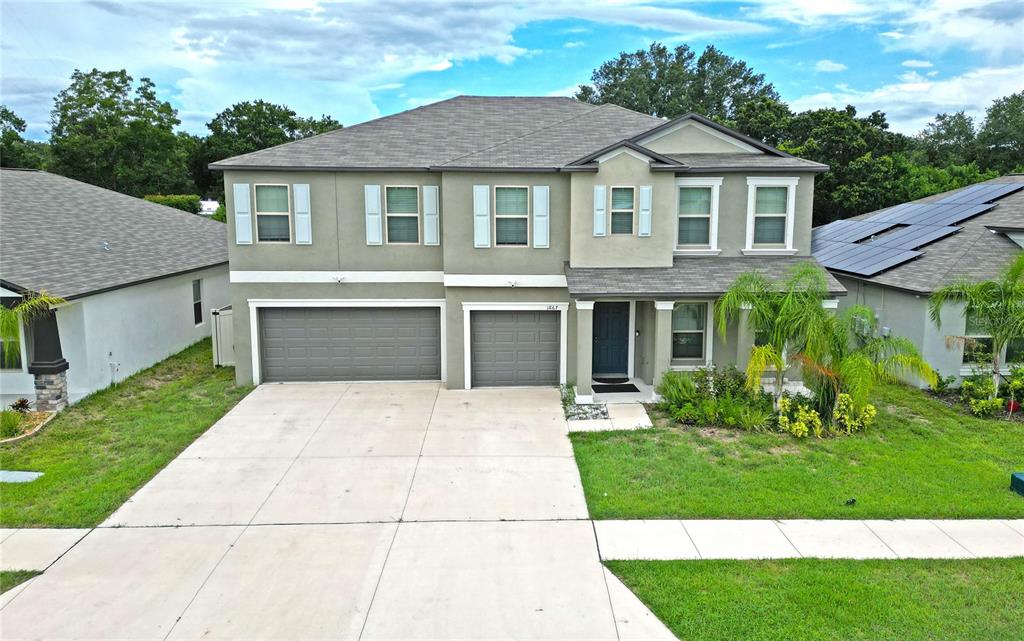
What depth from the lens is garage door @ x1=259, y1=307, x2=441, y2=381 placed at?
16125 millimetres

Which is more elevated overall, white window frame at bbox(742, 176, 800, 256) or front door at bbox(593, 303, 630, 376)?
white window frame at bbox(742, 176, 800, 256)

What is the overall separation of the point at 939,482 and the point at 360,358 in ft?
39.4

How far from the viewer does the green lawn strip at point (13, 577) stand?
7.44m

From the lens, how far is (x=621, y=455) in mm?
11328

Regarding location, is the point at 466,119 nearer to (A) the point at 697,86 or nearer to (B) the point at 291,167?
(B) the point at 291,167

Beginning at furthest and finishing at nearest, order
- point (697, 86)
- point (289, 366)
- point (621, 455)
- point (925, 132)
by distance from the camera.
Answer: point (697, 86)
point (925, 132)
point (289, 366)
point (621, 455)

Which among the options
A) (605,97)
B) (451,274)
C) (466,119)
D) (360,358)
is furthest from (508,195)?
(605,97)

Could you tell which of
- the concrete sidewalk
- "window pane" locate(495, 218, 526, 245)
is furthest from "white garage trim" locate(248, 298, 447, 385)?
the concrete sidewalk

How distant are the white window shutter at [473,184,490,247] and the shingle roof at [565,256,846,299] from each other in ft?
6.55

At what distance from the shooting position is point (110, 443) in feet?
39.6

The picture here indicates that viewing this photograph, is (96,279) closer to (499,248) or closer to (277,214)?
(277,214)

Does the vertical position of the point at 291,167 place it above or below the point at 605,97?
below

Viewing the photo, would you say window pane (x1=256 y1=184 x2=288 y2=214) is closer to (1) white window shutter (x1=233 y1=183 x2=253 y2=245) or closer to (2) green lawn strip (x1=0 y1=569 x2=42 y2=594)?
(1) white window shutter (x1=233 y1=183 x2=253 y2=245)

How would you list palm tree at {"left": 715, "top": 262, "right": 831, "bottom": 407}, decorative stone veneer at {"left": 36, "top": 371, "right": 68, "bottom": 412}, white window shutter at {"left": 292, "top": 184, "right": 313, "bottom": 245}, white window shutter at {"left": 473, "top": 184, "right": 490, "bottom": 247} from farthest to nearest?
white window shutter at {"left": 292, "top": 184, "right": 313, "bottom": 245}, white window shutter at {"left": 473, "top": 184, "right": 490, "bottom": 247}, decorative stone veneer at {"left": 36, "top": 371, "right": 68, "bottom": 412}, palm tree at {"left": 715, "top": 262, "right": 831, "bottom": 407}
